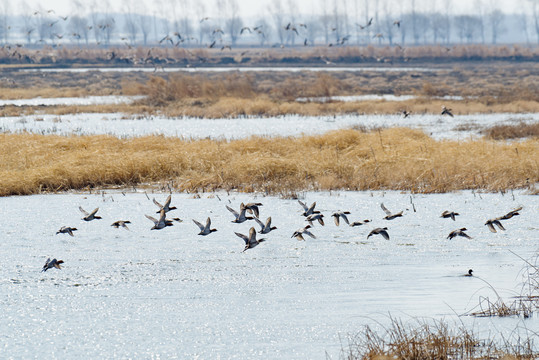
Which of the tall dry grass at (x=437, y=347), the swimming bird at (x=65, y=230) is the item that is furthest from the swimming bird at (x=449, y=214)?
the swimming bird at (x=65, y=230)

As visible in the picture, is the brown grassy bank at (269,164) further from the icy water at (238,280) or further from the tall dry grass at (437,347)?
the tall dry grass at (437,347)

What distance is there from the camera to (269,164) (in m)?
15.9

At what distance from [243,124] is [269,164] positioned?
11868 millimetres

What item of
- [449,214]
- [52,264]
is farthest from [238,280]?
[449,214]

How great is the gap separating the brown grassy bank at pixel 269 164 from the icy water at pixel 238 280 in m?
1.82

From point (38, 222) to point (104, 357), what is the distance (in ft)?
21.6

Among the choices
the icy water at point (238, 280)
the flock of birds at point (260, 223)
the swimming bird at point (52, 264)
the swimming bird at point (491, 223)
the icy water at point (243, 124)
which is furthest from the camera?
the icy water at point (243, 124)

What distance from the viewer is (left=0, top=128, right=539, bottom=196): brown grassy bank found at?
15102 mm

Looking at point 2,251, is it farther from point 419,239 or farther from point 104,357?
point 419,239

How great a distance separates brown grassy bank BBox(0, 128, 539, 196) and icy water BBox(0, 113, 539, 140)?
16.8 ft

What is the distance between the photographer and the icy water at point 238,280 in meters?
6.59

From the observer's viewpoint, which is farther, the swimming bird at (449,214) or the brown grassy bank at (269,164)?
the brown grassy bank at (269,164)

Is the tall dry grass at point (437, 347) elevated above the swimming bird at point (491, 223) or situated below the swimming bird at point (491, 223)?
above

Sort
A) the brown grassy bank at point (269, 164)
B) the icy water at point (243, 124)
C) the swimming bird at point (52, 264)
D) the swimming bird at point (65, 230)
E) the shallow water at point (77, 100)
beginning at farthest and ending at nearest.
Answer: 1. the shallow water at point (77, 100)
2. the icy water at point (243, 124)
3. the brown grassy bank at point (269, 164)
4. the swimming bird at point (65, 230)
5. the swimming bird at point (52, 264)
